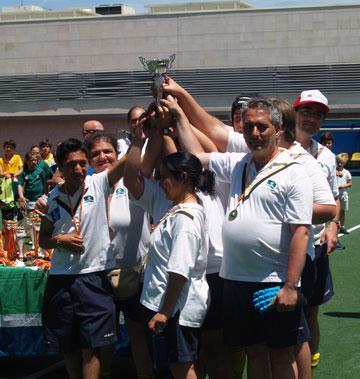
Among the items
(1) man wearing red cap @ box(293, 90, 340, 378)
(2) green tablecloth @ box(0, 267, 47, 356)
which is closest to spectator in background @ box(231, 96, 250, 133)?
(1) man wearing red cap @ box(293, 90, 340, 378)

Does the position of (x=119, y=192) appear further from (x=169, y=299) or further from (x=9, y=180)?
(x=9, y=180)

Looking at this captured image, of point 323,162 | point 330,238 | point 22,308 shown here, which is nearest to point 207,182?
point 323,162

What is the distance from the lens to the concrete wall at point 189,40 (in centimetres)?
4166

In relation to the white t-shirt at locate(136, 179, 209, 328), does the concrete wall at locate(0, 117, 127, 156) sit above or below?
above

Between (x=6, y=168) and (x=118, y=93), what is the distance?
25.9 m

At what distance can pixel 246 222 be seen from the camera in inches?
172

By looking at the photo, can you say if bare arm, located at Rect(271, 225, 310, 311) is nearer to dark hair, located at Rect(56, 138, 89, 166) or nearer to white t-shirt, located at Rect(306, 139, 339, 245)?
white t-shirt, located at Rect(306, 139, 339, 245)

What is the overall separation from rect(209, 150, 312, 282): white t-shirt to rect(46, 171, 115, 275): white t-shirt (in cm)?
105

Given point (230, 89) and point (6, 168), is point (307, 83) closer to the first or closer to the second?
point (230, 89)

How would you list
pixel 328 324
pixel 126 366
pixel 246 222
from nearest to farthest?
pixel 246 222, pixel 126 366, pixel 328 324

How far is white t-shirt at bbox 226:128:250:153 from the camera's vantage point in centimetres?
493

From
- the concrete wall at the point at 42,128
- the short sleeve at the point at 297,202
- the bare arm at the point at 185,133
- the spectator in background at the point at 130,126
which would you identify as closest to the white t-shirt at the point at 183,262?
the bare arm at the point at 185,133

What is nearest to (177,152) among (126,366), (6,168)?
(126,366)

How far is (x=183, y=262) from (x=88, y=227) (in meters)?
0.96
